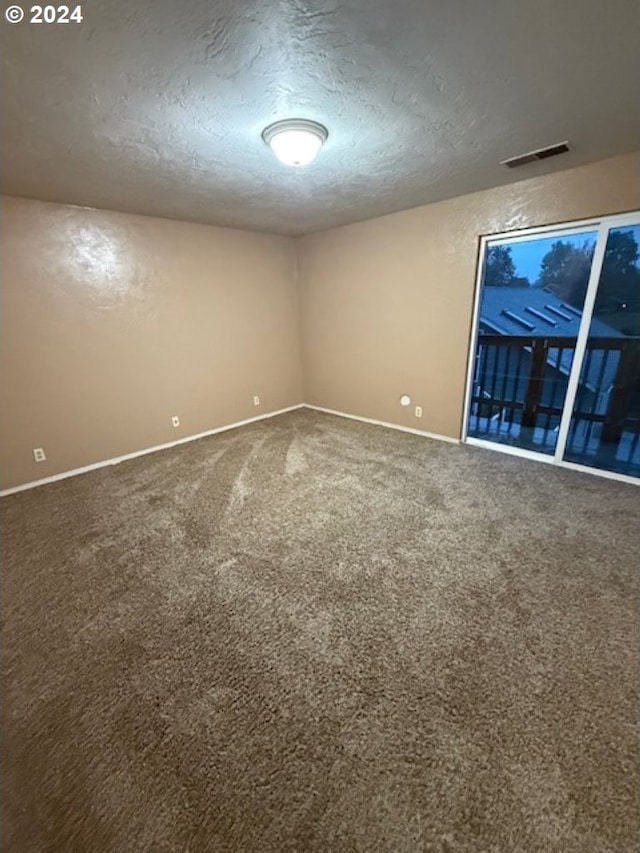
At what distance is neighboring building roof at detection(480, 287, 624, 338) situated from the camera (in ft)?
10.3

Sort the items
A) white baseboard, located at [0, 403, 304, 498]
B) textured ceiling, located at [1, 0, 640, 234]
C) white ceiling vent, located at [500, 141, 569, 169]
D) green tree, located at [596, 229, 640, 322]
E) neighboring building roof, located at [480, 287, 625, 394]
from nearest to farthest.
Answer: textured ceiling, located at [1, 0, 640, 234] → white ceiling vent, located at [500, 141, 569, 169] → green tree, located at [596, 229, 640, 322] → neighboring building roof, located at [480, 287, 625, 394] → white baseboard, located at [0, 403, 304, 498]

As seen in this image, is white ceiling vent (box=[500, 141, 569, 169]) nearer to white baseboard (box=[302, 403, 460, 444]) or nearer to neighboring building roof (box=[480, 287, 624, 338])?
neighboring building roof (box=[480, 287, 624, 338])

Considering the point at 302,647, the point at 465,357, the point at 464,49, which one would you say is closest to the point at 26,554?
the point at 302,647

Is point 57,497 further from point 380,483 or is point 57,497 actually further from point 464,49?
point 464,49

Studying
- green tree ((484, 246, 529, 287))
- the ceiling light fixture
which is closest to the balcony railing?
green tree ((484, 246, 529, 287))

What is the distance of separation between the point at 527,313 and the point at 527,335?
1.56 feet

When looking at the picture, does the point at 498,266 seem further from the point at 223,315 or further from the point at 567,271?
the point at 223,315

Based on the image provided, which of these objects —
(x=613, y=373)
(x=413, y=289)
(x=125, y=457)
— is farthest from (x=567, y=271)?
(x=125, y=457)

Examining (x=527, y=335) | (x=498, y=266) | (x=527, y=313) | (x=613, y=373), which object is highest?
(x=498, y=266)

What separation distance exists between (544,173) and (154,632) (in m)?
3.91

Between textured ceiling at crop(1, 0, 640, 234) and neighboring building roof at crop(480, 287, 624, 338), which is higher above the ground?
textured ceiling at crop(1, 0, 640, 234)

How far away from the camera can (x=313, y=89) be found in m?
1.50

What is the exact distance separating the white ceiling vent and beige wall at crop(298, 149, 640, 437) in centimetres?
46

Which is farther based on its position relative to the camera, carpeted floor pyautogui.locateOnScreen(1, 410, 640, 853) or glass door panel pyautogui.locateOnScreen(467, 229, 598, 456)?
glass door panel pyautogui.locateOnScreen(467, 229, 598, 456)
